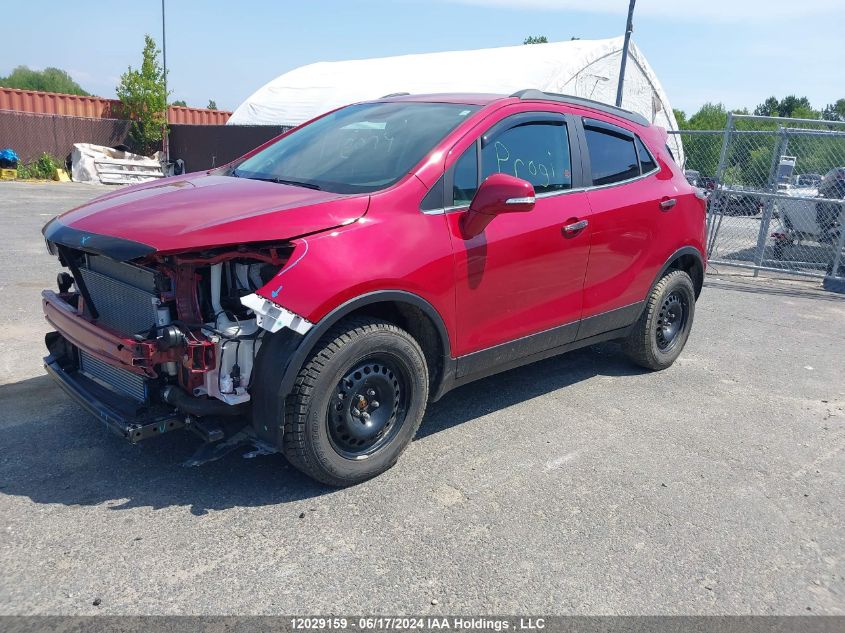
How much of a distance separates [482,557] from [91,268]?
2.40 metres

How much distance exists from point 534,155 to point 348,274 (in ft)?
5.45

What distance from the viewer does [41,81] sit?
7844 centimetres

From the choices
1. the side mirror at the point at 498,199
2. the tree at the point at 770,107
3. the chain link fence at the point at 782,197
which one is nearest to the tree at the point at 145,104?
the chain link fence at the point at 782,197

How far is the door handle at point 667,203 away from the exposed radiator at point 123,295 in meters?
3.54

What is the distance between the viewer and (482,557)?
9.77ft

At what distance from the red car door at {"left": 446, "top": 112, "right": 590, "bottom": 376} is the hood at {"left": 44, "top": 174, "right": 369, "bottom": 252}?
28.6 inches

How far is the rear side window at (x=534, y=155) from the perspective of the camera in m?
3.98

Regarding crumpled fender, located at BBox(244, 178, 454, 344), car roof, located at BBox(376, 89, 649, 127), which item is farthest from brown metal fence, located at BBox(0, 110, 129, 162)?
crumpled fender, located at BBox(244, 178, 454, 344)

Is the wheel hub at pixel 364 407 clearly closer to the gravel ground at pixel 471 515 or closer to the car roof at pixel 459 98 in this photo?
the gravel ground at pixel 471 515

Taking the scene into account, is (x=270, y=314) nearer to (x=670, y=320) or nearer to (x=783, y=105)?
(x=670, y=320)

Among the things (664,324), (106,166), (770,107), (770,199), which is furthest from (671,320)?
(770,107)

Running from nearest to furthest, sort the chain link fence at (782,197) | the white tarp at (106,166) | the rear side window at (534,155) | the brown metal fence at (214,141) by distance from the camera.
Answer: the rear side window at (534,155) → the chain link fence at (782,197) → the brown metal fence at (214,141) → the white tarp at (106,166)

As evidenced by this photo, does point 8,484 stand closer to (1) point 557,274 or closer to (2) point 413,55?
(1) point 557,274

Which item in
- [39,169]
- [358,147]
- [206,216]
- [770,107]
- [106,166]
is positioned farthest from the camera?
[770,107]
